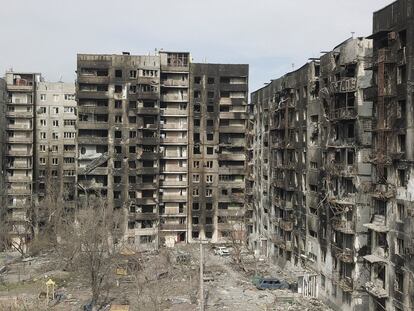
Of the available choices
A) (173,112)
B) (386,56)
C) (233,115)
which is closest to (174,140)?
(173,112)

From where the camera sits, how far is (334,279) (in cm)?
4506

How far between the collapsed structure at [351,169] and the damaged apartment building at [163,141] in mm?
17515

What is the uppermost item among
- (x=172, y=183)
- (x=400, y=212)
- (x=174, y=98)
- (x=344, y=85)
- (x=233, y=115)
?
(x=174, y=98)

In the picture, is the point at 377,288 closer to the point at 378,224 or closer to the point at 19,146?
the point at 378,224

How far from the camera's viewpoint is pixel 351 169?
42.2 meters

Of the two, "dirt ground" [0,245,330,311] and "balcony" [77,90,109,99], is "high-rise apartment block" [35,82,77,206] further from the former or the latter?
"dirt ground" [0,245,330,311]

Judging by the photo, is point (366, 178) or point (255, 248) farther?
point (255, 248)

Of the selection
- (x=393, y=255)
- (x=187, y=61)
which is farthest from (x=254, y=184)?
(x=393, y=255)

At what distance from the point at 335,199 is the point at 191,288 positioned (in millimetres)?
17839

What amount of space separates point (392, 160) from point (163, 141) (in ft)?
159

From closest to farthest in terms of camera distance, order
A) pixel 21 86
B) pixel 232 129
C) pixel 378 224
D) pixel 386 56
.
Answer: pixel 386 56, pixel 378 224, pixel 21 86, pixel 232 129

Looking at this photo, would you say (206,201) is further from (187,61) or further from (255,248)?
(187,61)

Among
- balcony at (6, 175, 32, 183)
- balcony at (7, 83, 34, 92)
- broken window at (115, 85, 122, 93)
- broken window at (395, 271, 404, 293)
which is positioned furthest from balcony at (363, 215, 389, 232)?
balcony at (7, 83, 34, 92)

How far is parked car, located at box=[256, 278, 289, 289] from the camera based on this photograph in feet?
174
